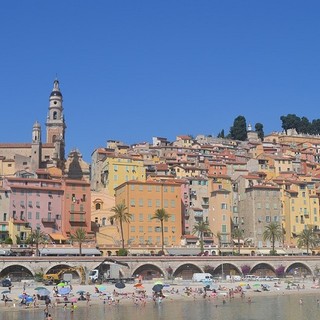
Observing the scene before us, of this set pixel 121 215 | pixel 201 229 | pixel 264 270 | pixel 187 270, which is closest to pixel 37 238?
pixel 121 215

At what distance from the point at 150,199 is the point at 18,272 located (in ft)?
92.2

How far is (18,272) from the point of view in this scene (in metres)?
73.1

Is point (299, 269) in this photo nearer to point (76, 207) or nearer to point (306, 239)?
point (306, 239)

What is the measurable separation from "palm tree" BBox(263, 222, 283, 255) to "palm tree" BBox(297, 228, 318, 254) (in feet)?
10.7

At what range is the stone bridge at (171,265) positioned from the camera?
73.0 m

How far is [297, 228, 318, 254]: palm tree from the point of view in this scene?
96800 mm

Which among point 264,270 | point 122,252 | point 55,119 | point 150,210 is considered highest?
point 55,119

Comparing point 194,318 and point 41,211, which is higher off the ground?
point 41,211

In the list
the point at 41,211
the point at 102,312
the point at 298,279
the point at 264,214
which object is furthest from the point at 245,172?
the point at 102,312

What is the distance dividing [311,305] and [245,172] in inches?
2197

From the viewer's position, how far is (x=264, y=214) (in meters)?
102

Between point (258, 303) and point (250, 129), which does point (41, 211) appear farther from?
point (250, 129)

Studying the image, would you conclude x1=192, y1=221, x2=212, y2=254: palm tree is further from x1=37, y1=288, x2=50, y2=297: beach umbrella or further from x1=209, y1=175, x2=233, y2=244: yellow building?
x1=37, y1=288, x2=50, y2=297: beach umbrella

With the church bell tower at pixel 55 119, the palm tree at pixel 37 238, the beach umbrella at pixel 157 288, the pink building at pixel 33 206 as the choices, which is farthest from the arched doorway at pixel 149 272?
the church bell tower at pixel 55 119
